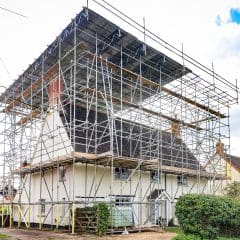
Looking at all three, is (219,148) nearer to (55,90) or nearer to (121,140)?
(121,140)

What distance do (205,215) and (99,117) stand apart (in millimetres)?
13697

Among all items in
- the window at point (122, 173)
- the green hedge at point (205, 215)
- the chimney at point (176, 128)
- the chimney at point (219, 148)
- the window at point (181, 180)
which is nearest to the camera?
the green hedge at point (205, 215)

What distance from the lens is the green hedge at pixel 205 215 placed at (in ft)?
42.6

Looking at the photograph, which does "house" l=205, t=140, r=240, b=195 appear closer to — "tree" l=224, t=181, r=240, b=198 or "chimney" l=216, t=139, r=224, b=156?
"chimney" l=216, t=139, r=224, b=156

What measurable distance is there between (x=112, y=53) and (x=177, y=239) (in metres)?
13.4

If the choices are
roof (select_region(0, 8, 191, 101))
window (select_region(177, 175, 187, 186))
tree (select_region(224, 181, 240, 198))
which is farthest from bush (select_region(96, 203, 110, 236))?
tree (select_region(224, 181, 240, 198))

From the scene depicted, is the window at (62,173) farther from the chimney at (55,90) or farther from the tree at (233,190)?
the tree at (233,190)

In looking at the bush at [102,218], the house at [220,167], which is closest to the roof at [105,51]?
the house at [220,167]


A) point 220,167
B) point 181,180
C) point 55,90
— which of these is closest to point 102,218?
point 55,90

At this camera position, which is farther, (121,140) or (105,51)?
(105,51)

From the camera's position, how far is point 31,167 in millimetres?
22953

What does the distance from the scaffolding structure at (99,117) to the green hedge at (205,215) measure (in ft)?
19.0

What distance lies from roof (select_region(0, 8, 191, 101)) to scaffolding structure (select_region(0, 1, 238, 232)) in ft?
0.20

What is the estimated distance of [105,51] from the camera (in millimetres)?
22906
